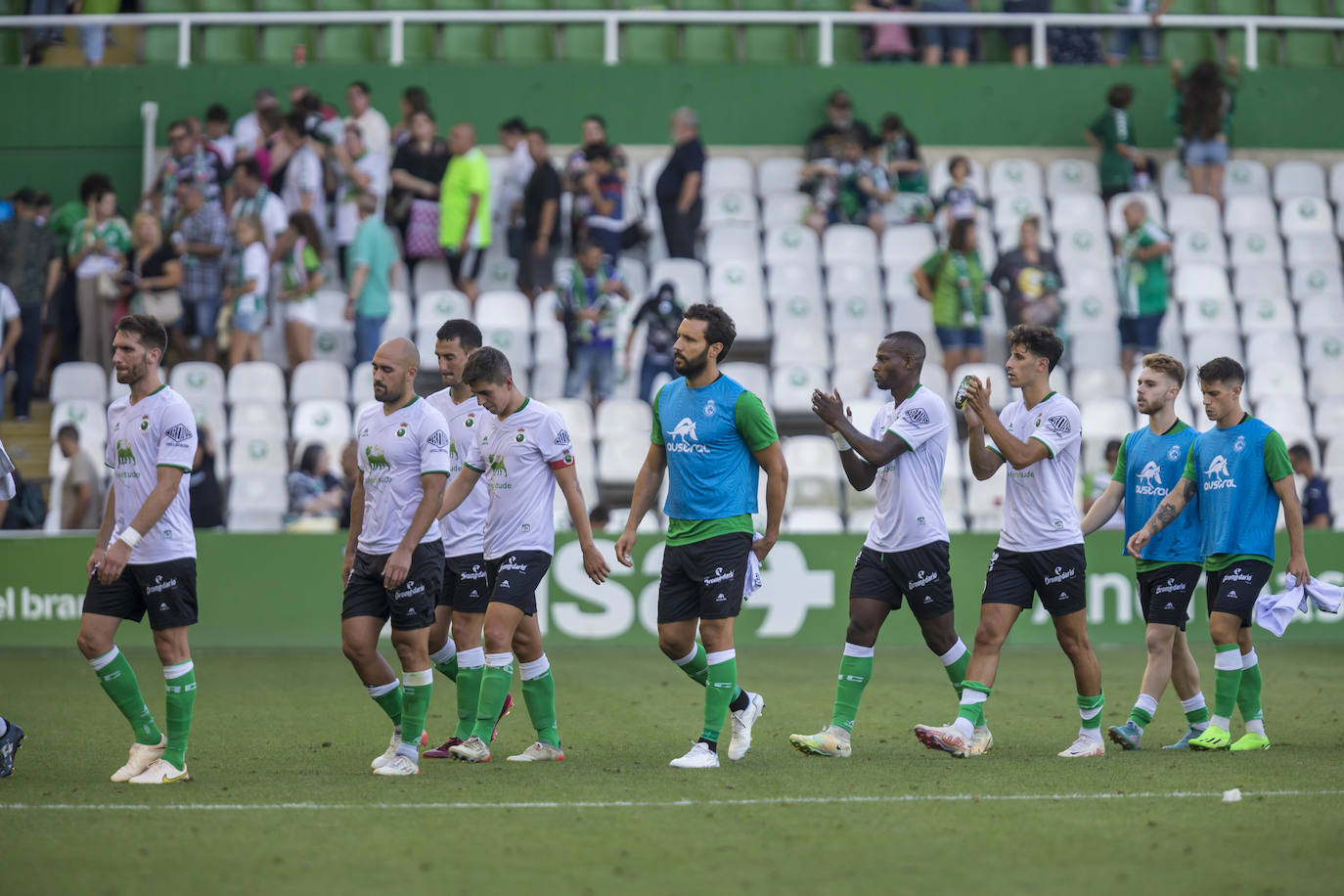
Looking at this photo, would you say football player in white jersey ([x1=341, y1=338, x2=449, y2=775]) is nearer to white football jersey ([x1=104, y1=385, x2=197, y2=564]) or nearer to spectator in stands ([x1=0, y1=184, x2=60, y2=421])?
white football jersey ([x1=104, y1=385, x2=197, y2=564])

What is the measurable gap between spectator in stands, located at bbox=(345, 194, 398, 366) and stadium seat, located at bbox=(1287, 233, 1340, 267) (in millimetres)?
10591

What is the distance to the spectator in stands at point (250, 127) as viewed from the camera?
18.3 meters

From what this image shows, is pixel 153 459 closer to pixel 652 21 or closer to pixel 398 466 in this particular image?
pixel 398 466

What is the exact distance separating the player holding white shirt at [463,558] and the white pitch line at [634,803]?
1538 millimetres

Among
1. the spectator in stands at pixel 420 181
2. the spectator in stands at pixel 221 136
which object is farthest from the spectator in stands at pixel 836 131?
the spectator in stands at pixel 221 136

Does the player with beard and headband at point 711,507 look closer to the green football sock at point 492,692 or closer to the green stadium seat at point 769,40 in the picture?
the green football sock at point 492,692

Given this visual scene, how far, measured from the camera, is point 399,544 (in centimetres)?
779

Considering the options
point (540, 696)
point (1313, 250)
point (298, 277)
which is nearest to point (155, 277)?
point (298, 277)

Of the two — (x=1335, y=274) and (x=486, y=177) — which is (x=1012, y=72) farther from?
(x=486, y=177)

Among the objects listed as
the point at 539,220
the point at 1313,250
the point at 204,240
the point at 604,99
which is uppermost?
the point at 604,99

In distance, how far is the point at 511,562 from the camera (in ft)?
27.2

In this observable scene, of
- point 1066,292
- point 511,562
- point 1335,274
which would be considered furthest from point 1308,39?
point 511,562

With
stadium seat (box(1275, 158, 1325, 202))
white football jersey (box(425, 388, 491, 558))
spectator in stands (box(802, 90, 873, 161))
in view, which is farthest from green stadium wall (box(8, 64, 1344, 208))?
white football jersey (box(425, 388, 491, 558))

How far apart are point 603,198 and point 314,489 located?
4.66 metres
